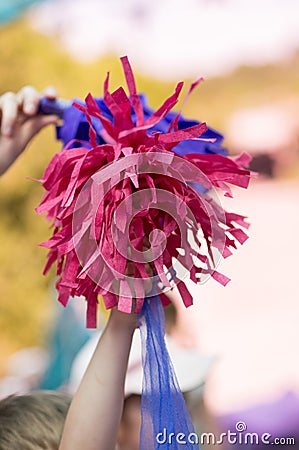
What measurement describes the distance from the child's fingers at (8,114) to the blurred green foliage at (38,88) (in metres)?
1.10

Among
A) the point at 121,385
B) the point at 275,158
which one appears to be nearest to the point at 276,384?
the point at 275,158

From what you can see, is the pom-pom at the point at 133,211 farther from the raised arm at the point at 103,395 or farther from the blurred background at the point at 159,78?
the blurred background at the point at 159,78

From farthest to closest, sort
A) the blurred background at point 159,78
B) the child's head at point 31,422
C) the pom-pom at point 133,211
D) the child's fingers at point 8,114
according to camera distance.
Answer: the blurred background at point 159,78
the child's fingers at point 8,114
the child's head at point 31,422
the pom-pom at point 133,211

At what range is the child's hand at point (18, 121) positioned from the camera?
0.80m

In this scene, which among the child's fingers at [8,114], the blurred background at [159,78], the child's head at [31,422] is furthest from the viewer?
the blurred background at [159,78]

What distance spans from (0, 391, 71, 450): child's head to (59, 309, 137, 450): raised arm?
0.11m

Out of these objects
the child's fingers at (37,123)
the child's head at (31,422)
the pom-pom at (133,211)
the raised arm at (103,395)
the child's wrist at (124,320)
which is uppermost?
the child's fingers at (37,123)

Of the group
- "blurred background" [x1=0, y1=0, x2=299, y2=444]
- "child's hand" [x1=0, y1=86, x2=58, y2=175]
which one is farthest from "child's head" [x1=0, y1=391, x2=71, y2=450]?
"blurred background" [x1=0, y1=0, x2=299, y2=444]

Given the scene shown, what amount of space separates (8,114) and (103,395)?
39 cm

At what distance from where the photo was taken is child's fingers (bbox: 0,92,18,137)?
798 millimetres

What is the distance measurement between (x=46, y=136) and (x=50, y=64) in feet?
0.77

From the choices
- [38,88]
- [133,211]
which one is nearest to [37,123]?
[133,211]

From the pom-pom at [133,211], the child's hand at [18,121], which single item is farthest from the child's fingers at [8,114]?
the pom-pom at [133,211]

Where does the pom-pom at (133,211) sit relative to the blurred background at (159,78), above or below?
below
